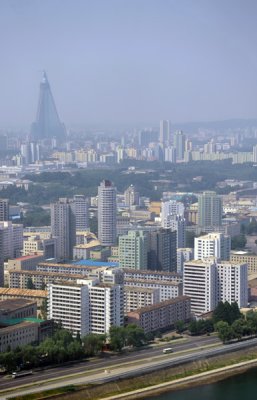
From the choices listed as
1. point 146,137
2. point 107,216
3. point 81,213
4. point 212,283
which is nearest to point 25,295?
point 212,283

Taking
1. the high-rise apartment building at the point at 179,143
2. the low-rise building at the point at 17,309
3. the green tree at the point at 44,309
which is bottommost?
the green tree at the point at 44,309

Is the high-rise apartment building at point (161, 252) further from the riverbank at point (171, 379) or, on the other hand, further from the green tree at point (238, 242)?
the riverbank at point (171, 379)

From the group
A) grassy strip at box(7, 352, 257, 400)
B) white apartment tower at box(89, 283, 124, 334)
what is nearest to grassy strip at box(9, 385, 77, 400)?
grassy strip at box(7, 352, 257, 400)

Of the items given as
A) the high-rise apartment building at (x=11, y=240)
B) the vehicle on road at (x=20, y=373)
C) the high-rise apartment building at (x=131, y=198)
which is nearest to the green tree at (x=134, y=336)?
the vehicle on road at (x=20, y=373)

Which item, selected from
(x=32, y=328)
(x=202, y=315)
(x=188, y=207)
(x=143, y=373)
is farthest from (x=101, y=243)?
(x=143, y=373)

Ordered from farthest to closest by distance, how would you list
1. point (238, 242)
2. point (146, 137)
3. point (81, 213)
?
point (146, 137)
point (81, 213)
point (238, 242)

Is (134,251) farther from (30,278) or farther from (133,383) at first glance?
(133,383)

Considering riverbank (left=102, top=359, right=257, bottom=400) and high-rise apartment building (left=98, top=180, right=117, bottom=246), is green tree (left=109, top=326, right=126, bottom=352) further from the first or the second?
high-rise apartment building (left=98, top=180, right=117, bottom=246)
